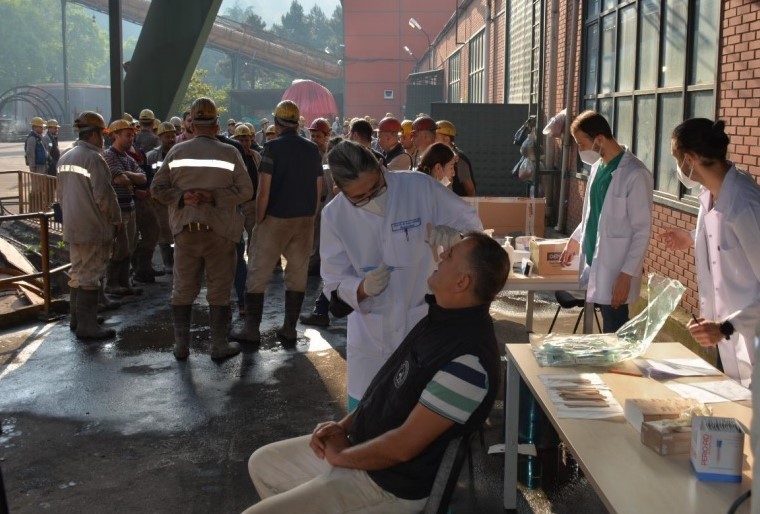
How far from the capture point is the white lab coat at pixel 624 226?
562 centimetres

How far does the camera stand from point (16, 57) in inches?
4638

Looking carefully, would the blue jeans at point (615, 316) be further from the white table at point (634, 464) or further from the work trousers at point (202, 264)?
the work trousers at point (202, 264)

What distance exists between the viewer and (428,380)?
3.33 meters

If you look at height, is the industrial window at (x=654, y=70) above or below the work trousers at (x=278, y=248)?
above

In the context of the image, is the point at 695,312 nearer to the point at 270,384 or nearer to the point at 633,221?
the point at 633,221

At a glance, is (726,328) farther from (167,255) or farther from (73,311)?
(167,255)

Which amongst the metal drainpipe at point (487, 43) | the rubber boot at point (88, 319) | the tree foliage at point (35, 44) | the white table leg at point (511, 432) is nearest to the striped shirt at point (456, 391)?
the white table leg at point (511, 432)

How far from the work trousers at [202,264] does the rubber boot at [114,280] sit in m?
3.08

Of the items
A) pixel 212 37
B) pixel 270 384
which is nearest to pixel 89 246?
pixel 270 384

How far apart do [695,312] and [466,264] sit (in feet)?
17.4

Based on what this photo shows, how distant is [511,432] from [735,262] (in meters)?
1.45

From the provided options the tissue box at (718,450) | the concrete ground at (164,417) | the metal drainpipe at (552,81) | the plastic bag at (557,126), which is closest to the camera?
the tissue box at (718,450)

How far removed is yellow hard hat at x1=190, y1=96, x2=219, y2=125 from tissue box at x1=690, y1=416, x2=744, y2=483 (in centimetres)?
530

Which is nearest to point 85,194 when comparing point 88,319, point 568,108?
point 88,319
